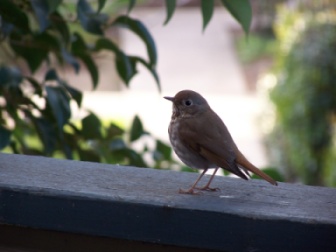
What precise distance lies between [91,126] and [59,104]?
0.16m

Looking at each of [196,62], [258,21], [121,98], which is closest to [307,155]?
[121,98]

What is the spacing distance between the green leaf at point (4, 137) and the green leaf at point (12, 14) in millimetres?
291

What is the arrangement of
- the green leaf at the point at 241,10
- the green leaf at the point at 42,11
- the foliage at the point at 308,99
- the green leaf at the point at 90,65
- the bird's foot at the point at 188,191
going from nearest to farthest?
the bird's foot at the point at 188,191 < the green leaf at the point at 241,10 < the green leaf at the point at 42,11 < the green leaf at the point at 90,65 < the foliage at the point at 308,99

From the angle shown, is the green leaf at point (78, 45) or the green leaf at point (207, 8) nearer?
the green leaf at point (207, 8)

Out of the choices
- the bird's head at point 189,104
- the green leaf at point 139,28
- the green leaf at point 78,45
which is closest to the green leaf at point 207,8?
the bird's head at point 189,104

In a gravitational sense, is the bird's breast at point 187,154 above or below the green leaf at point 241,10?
below

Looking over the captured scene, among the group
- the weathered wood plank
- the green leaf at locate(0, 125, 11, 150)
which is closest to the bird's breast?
the weathered wood plank

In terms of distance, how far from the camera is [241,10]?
2.05 m

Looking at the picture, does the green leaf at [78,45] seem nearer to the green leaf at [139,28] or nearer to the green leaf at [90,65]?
the green leaf at [90,65]

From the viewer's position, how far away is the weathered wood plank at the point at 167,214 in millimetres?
1402

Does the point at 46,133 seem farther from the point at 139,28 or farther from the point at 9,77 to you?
the point at 139,28

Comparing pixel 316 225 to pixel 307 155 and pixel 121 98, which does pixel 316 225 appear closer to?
pixel 307 155

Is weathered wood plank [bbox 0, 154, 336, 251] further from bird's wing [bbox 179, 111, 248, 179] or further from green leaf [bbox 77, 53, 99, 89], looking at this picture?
green leaf [bbox 77, 53, 99, 89]

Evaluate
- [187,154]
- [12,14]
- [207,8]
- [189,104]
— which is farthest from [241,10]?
[12,14]
